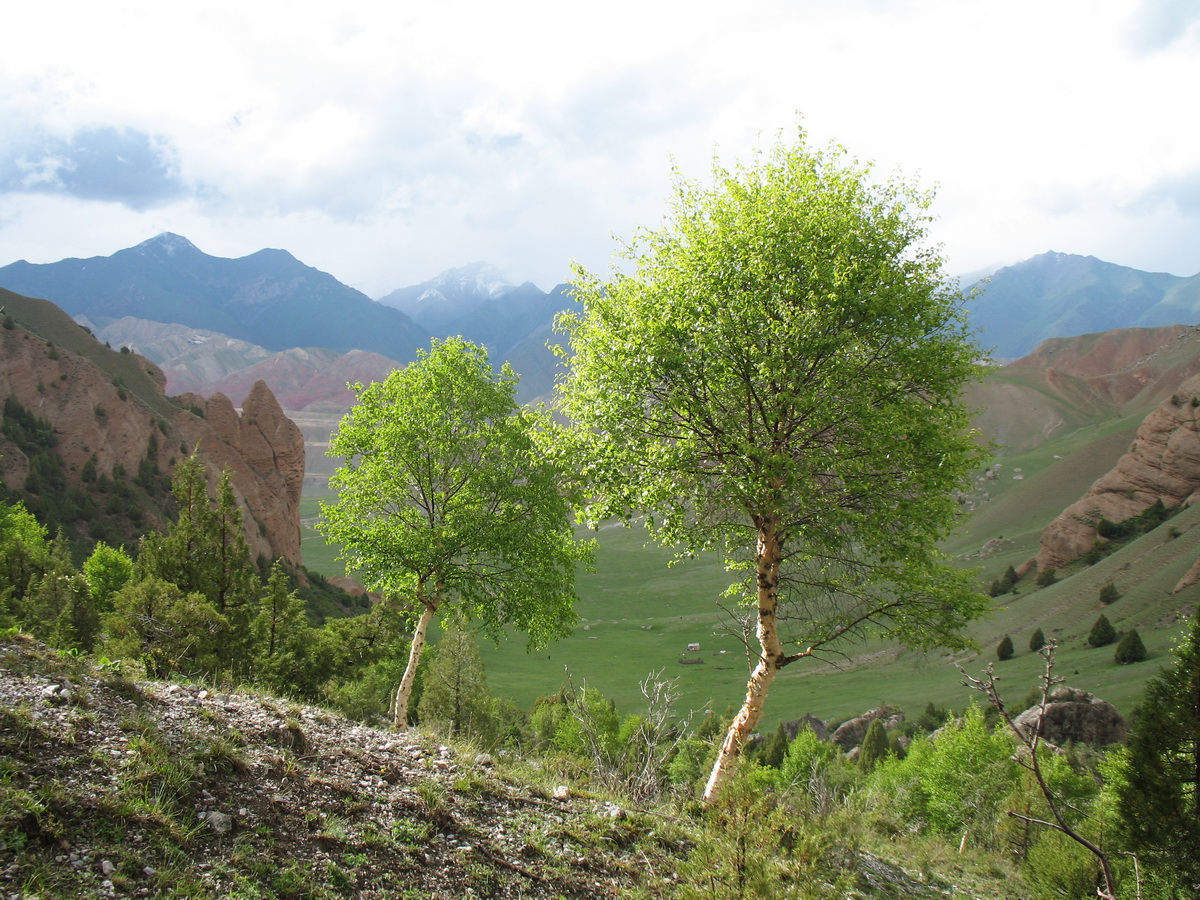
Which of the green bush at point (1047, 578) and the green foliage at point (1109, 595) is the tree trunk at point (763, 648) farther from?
the green bush at point (1047, 578)

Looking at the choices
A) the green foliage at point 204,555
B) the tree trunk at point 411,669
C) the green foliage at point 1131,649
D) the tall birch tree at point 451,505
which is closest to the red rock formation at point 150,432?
the green foliage at point 204,555

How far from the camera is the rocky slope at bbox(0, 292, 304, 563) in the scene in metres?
85.0

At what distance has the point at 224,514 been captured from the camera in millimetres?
28641

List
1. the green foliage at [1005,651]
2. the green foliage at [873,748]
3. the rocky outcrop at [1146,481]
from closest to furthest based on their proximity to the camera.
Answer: the green foliage at [873,748] → the green foliage at [1005,651] → the rocky outcrop at [1146,481]

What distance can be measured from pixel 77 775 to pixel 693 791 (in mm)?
9334

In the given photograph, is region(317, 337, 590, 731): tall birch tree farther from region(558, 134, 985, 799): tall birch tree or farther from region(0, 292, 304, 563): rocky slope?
region(0, 292, 304, 563): rocky slope

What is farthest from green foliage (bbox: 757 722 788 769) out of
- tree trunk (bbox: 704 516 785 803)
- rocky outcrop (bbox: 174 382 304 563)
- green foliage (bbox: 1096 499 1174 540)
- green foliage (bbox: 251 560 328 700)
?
green foliage (bbox: 1096 499 1174 540)

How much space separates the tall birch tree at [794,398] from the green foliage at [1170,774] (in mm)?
4840

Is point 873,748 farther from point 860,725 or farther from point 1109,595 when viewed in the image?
point 1109,595

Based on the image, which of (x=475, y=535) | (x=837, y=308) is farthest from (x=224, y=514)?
(x=837, y=308)

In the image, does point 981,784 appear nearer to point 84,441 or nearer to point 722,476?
point 722,476

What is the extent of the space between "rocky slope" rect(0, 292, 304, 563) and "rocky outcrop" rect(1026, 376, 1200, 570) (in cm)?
12860

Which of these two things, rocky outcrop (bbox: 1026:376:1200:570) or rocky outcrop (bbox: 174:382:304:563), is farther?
rocky outcrop (bbox: 1026:376:1200:570)

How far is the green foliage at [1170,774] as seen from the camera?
10.8 meters
